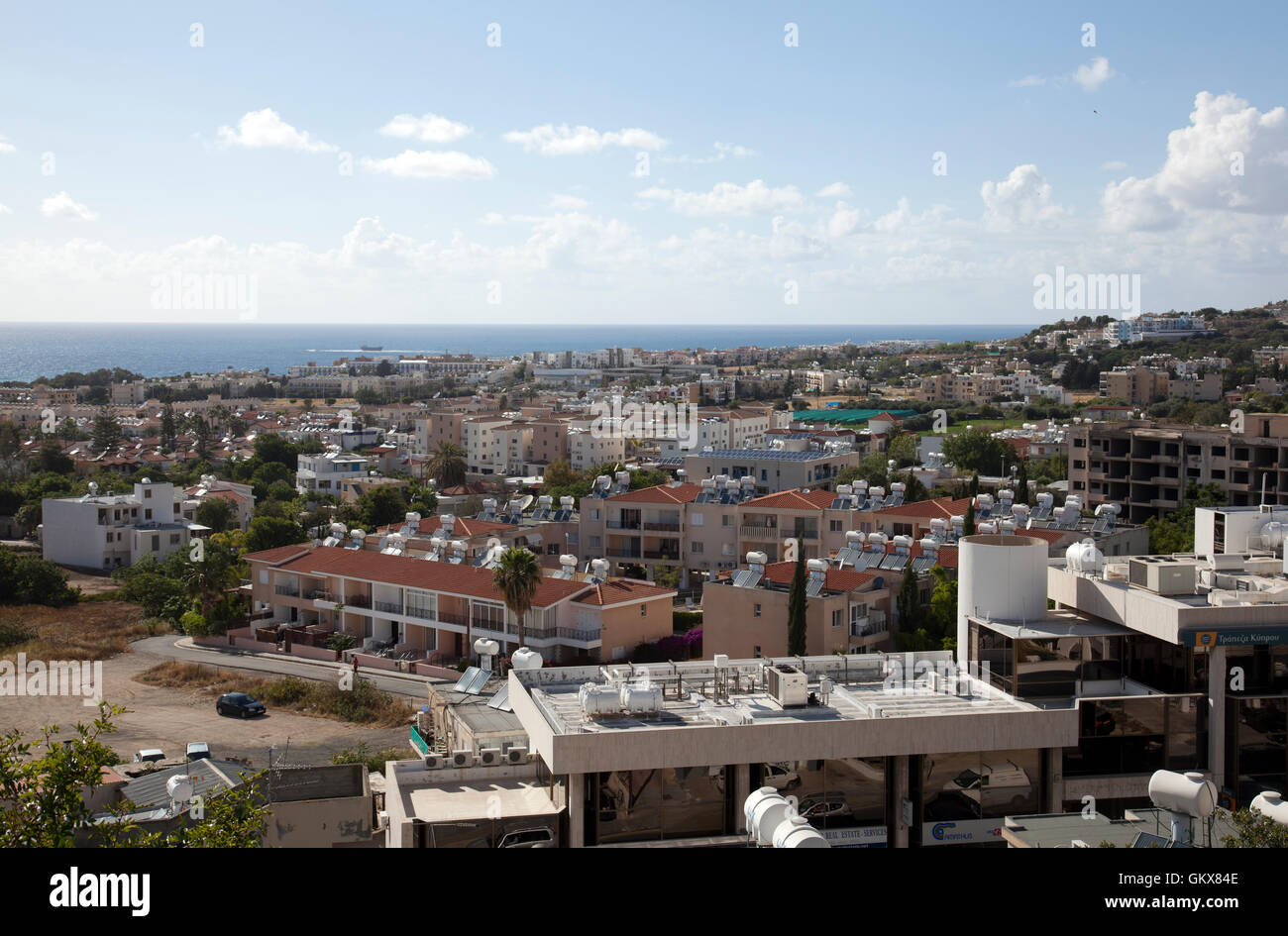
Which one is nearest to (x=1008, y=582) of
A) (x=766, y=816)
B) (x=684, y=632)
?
(x=766, y=816)

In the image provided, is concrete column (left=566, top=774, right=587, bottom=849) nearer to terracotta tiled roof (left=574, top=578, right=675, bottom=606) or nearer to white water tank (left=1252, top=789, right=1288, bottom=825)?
white water tank (left=1252, top=789, right=1288, bottom=825)

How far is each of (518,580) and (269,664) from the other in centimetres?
825

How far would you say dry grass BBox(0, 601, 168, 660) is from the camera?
32594 mm

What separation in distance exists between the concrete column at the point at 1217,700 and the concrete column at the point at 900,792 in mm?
3835

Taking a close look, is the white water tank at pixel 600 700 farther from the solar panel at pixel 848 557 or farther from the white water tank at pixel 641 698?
the solar panel at pixel 848 557

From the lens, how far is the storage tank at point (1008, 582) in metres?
15.0

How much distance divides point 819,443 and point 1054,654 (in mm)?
45782

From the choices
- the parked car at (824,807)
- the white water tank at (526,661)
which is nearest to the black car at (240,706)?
the white water tank at (526,661)

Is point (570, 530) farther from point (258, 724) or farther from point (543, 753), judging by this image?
point (543, 753)

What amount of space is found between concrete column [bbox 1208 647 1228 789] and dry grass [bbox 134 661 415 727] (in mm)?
17216

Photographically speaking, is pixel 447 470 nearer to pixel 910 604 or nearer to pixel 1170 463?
pixel 1170 463

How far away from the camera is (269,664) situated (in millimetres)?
32062

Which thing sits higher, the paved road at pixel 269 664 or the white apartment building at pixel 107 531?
the white apartment building at pixel 107 531
